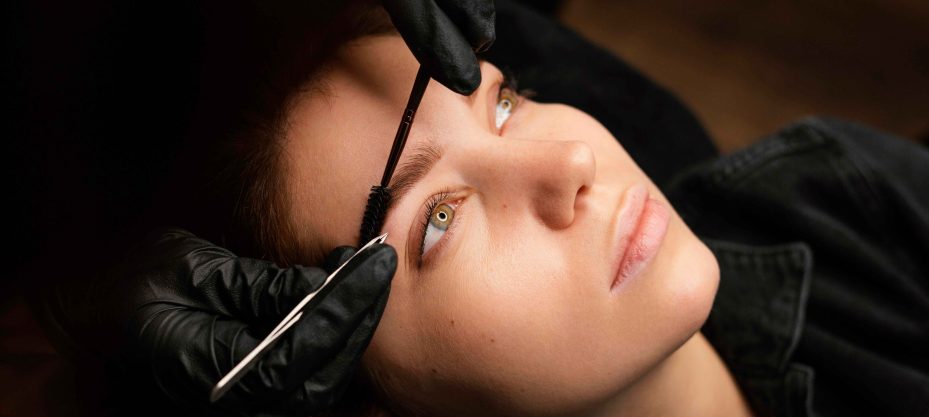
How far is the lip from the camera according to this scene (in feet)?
2.83

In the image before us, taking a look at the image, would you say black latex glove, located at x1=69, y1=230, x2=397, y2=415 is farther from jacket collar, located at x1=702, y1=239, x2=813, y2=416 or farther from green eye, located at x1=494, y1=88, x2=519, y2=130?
jacket collar, located at x1=702, y1=239, x2=813, y2=416

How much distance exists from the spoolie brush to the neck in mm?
454

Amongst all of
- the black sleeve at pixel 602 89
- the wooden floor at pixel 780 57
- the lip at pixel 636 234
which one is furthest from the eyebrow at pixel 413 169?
the wooden floor at pixel 780 57

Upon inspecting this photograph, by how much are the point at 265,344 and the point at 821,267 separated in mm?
1125

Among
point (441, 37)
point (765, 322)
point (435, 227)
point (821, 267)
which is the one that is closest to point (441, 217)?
point (435, 227)

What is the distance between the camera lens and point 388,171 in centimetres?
82

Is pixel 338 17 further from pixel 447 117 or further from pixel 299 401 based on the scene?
pixel 299 401

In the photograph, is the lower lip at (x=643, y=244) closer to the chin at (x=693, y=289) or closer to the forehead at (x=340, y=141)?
the chin at (x=693, y=289)

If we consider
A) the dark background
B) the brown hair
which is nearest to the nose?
the brown hair

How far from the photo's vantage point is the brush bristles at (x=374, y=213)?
83 cm

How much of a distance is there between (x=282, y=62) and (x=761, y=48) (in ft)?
6.05

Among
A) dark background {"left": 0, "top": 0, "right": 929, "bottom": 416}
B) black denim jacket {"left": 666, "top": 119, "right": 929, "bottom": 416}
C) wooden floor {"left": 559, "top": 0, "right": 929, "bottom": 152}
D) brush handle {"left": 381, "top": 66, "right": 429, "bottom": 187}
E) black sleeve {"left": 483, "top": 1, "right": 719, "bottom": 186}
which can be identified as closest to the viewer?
dark background {"left": 0, "top": 0, "right": 929, "bottom": 416}

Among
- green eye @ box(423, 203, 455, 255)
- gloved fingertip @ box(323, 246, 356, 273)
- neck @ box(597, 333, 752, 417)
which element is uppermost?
green eye @ box(423, 203, 455, 255)

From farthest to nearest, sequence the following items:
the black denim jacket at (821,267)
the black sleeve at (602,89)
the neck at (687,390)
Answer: the black sleeve at (602,89)
the black denim jacket at (821,267)
the neck at (687,390)
